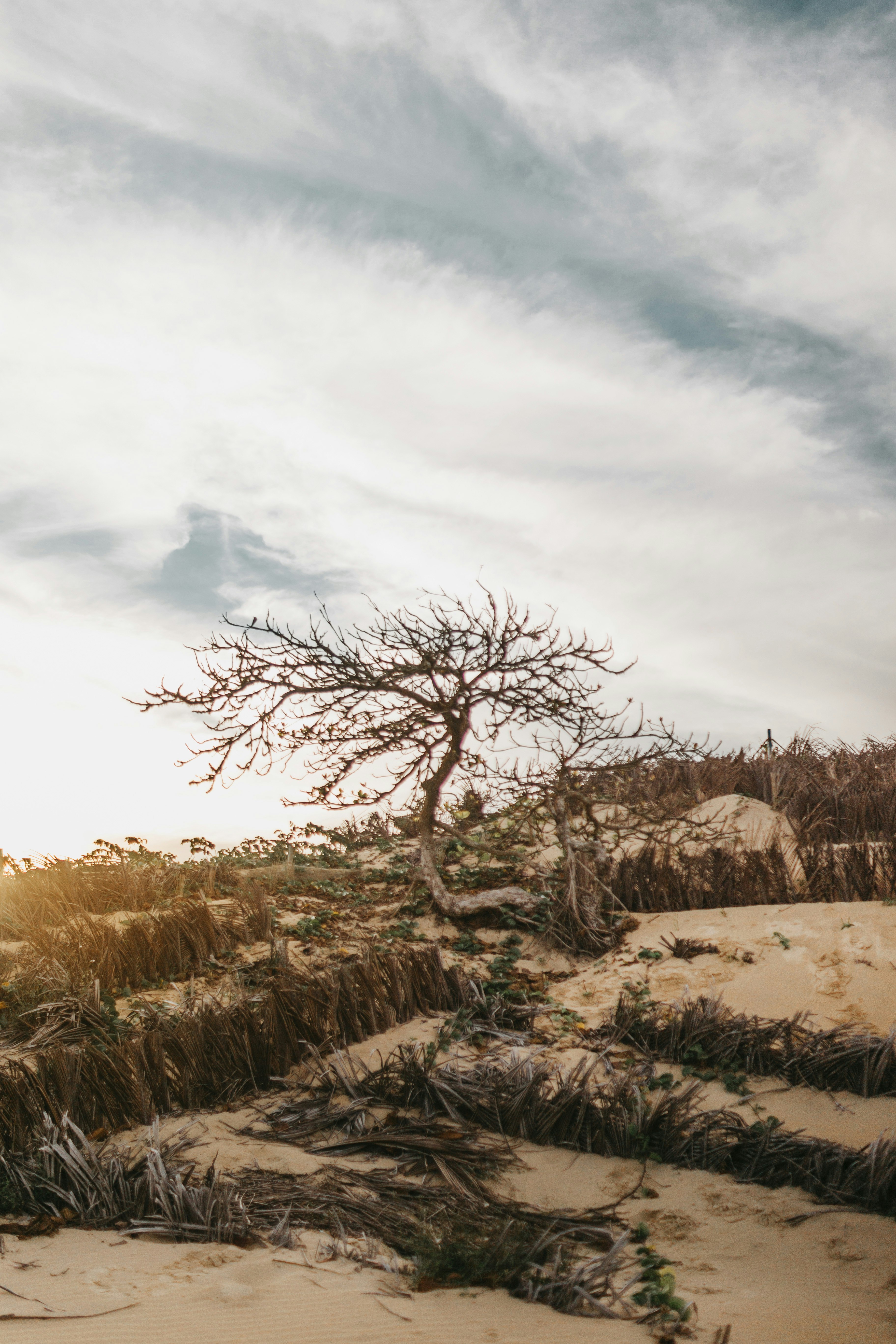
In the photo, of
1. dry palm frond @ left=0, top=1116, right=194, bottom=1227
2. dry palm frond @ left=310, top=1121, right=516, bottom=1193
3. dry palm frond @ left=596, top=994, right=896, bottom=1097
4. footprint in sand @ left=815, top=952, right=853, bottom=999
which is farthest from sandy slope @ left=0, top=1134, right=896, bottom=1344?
footprint in sand @ left=815, top=952, right=853, bottom=999

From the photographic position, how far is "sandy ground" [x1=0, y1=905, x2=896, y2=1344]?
9.65 ft

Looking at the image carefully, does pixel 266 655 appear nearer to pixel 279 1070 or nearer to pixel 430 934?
pixel 430 934

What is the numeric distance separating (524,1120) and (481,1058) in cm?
91

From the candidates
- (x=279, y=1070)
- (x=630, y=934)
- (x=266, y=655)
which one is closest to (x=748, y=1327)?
(x=279, y=1070)

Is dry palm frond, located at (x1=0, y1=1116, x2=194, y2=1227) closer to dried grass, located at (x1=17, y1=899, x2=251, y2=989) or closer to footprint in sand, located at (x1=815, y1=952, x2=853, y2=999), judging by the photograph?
dried grass, located at (x1=17, y1=899, x2=251, y2=989)

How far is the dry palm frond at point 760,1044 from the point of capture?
5.39 m

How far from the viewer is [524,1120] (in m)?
5.03

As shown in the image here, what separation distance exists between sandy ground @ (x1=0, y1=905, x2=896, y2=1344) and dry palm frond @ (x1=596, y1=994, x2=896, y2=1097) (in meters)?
0.12

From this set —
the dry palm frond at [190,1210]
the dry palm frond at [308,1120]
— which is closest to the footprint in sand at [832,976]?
the dry palm frond at [308,1120]

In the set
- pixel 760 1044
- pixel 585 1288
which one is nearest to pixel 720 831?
pixel 760 1044

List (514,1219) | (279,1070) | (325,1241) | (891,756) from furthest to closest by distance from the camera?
(891,756)
(279,1070)
(514,1219)
(325,1241)

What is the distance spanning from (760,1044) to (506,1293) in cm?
314

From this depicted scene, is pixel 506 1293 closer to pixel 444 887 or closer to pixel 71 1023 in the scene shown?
pixel 71 1023

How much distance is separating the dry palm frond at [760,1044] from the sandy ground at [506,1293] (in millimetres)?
123
